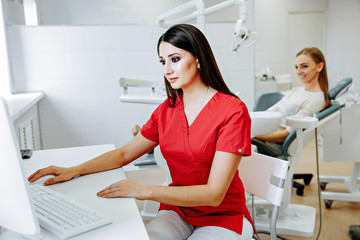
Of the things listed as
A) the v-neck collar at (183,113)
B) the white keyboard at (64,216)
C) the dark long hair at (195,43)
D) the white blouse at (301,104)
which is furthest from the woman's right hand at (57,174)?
the white blouse at (301,104)

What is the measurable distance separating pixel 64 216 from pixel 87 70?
8.08 feet

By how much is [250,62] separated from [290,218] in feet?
5.23

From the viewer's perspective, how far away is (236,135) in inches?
44.9

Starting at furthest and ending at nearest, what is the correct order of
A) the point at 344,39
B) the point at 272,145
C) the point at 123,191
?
the point at 344,39 → the point at 272,145 → the point at 123,191

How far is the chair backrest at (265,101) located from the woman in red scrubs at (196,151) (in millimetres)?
1688

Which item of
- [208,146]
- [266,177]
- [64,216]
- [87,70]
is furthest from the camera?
[87,70]

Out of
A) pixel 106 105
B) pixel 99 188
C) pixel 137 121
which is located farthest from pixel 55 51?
pixel 99 188

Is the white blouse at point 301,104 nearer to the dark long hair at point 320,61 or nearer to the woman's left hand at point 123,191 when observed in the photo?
the dark long hair at point 320,61

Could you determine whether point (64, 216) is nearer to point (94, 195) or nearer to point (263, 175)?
point (94, 195)

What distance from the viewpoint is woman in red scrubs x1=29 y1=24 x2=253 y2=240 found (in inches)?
43.6

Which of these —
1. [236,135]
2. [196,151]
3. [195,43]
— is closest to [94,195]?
[196,151]

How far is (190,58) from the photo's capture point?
1244 mm

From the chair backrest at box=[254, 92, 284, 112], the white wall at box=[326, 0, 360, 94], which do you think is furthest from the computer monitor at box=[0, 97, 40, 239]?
the white wall at box=[326, 0, 360, 94]

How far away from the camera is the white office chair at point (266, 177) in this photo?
49.4 inches
